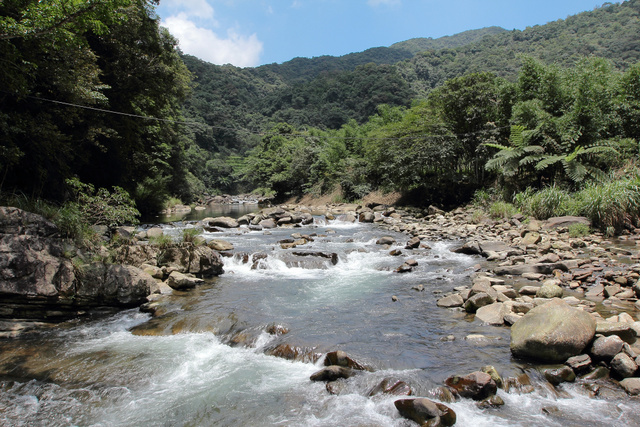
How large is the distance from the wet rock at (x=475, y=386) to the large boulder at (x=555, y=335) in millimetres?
908

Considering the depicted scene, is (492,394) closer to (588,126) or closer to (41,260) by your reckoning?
(41,260)

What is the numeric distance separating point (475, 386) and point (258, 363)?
313 centimetres

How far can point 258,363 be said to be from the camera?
18.7 feet

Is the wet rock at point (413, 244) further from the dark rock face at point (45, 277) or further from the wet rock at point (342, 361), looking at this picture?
the dark rock face at point (45, 277)

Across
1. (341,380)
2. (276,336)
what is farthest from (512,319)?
(276,336)

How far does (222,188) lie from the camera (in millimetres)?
73062

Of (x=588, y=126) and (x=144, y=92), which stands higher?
(x=144, y=92)

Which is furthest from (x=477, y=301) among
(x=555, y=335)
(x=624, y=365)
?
(x=624, y=365)

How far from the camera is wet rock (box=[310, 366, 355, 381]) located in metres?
5.05

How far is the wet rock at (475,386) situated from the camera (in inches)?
175

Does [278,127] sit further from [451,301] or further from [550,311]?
[550,311]

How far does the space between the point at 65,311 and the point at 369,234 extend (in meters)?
12.6

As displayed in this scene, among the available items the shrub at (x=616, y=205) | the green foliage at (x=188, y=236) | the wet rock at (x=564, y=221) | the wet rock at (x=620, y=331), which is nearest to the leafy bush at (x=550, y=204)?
the wet rock at (x=564, y=221)

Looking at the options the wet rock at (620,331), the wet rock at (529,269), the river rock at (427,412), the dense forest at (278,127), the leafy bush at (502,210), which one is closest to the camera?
the river rock at (427,412)
